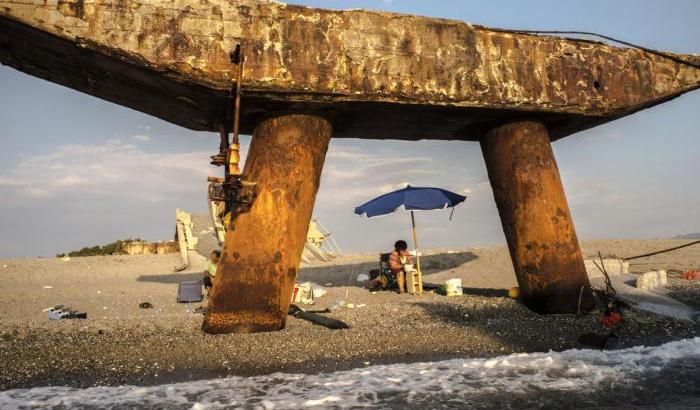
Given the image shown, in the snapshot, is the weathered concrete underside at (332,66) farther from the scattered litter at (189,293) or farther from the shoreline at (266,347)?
the scattered litter at (189,293)

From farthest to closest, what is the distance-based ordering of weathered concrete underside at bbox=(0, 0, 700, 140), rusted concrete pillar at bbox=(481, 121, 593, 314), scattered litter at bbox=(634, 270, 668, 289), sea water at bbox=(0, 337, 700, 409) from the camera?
scattered litter at bbox=(634, 270, 668, 289) → rusted concrete pillar at bbox=(481, 121, 593, 314) → weathered concrete underside at bbox=(0, 0, 700, 140) → sea water at bbox=(0, 337, 700, 409)

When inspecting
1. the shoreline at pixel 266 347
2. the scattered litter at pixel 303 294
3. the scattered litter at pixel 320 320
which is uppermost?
the scattered litter at pixel 303 294

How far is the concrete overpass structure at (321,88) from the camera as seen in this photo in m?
5.75

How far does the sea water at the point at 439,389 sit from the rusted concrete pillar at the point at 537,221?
241 cm

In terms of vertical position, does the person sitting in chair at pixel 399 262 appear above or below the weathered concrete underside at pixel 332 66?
below

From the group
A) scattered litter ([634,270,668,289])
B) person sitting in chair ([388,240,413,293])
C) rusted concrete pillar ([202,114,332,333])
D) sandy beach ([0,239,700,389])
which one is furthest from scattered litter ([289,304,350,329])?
scattered litter ([634,270,668,289])

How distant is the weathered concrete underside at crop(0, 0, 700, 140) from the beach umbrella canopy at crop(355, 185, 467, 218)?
8.79 ft

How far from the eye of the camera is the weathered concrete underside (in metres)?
5.64

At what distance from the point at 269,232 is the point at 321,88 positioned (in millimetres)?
1873

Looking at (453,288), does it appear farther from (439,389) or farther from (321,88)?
(439,389)

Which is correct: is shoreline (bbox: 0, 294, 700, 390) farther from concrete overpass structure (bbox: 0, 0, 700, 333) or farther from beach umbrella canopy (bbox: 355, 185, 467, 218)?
beach umbrella canopy (bbox: 355, 185, 467, 218)

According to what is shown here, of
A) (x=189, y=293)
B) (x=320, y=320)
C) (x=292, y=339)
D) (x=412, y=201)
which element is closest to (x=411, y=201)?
(x=412, y=201)

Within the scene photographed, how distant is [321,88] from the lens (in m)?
6.15

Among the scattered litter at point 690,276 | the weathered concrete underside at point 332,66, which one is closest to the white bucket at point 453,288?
the weathered concrete underside at point 332,66
